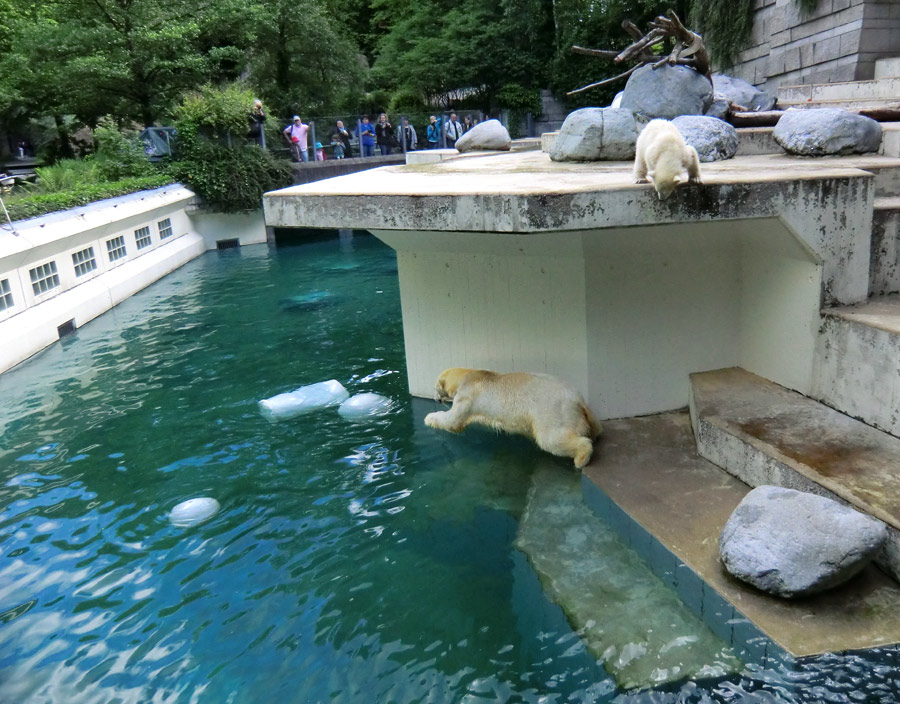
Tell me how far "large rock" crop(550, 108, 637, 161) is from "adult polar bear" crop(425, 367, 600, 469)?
3.08 meters

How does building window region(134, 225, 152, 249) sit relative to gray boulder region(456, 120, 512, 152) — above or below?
below

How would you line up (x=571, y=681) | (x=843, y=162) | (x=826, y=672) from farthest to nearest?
(x=843, y=162) → (x=571, y=681) → (x=826, y=672)

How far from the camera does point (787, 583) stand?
12.9 feet

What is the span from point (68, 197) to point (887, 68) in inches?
606

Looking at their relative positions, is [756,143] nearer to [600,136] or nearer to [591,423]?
[600,136]

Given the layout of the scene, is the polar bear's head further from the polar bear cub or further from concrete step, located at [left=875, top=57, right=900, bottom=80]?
concrete step, located at [left=875, top=57, right=900, bottom=80]

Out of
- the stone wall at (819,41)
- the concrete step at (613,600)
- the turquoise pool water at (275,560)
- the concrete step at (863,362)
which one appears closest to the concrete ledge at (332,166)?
the stone wall at (819,41)

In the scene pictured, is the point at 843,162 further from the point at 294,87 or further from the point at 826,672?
the point at 294,87

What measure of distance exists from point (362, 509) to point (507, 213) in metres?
2.63

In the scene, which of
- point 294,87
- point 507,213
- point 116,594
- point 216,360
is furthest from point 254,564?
point 294,87

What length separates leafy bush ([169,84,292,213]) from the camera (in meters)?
20.6

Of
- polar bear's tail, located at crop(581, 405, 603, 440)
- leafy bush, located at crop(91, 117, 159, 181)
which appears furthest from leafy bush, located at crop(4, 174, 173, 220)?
polar bear's tail, located at crop(581, 405, 603, 440)

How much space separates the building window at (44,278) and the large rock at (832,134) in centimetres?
1125

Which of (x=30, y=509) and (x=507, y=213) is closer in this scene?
(x=507, y=213)
